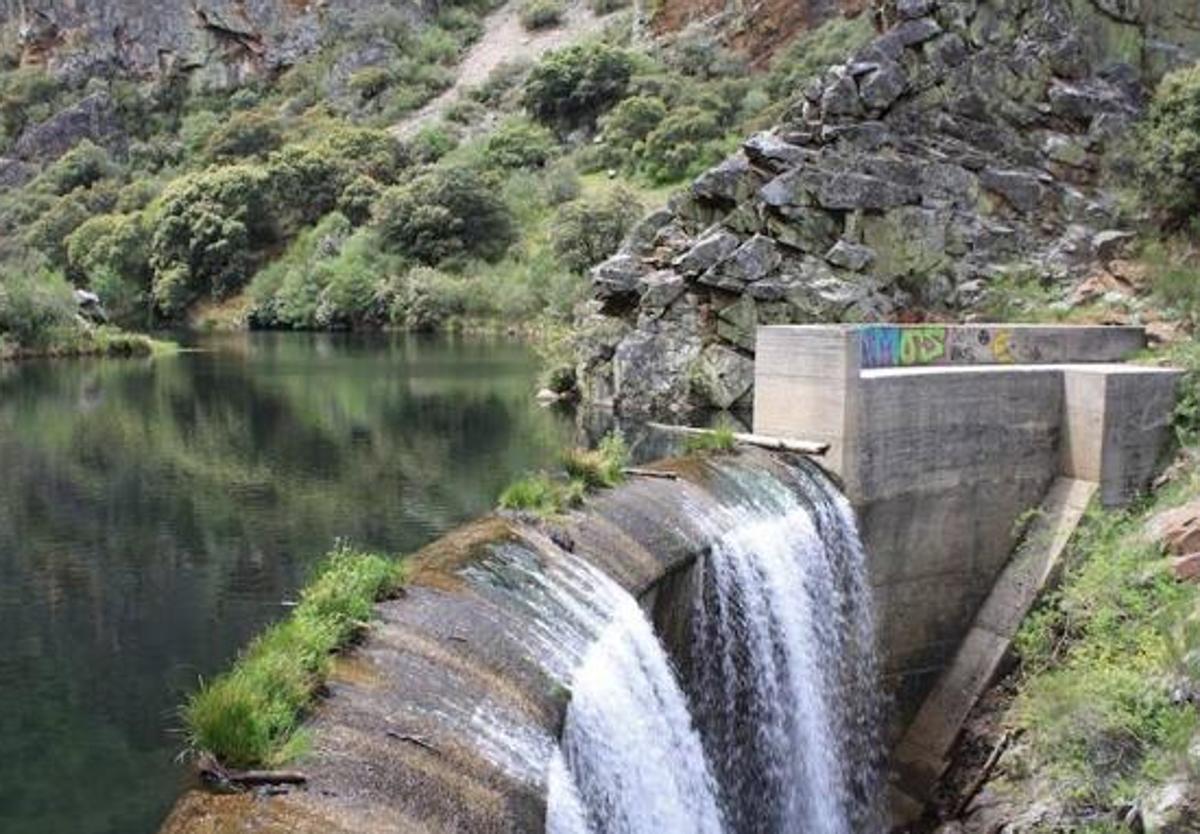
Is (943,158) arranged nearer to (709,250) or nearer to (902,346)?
(709,250)

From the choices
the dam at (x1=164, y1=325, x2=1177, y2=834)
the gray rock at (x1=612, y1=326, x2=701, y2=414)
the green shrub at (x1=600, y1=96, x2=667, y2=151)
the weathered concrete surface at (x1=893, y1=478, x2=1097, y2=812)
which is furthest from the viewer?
the green shrub at (x1=600, y1=96, x2=667, y2=151)

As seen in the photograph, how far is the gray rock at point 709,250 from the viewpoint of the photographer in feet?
130

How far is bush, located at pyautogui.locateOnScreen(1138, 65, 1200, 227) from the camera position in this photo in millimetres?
33562

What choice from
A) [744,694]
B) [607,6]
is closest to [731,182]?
[744,694]

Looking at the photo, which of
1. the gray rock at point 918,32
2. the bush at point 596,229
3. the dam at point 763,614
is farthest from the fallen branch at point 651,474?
the bush at point 596,229

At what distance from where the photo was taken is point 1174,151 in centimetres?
3381

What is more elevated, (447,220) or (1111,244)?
(447,220)

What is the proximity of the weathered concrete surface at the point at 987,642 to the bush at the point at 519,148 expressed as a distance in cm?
8174

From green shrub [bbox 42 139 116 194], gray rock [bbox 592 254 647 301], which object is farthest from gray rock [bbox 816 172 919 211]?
green shrub [bbox 42 139 116 194]

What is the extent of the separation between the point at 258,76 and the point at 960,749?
132618 mm

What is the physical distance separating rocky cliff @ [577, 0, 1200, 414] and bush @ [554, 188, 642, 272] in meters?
35.3

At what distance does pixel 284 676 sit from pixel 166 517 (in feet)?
60.3

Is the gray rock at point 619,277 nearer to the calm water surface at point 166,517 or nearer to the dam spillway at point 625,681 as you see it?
the calm water surface at point 166,517

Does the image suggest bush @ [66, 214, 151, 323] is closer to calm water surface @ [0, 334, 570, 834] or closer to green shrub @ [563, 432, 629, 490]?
calm water surface @ [0, 334, 570, 834]
